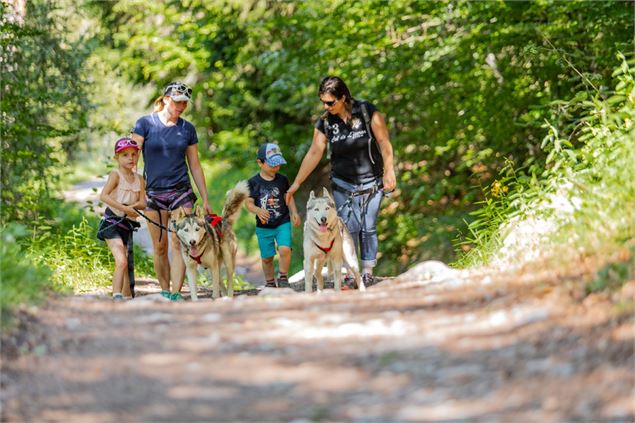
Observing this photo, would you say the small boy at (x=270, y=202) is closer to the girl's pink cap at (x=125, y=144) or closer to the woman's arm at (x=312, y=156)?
the woman's arm at (x=312, y=156)

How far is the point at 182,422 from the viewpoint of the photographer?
384 cm

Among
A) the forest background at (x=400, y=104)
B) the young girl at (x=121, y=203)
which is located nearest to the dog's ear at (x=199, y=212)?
the young girl at (x=121, y=203)

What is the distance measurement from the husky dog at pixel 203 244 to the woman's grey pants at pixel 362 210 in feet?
4.08

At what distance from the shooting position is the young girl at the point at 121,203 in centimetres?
890

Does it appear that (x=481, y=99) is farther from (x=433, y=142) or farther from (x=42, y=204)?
(x=42, y=204)

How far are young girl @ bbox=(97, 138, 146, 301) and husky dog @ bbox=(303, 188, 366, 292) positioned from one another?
1.78 metres

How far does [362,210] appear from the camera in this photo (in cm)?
927

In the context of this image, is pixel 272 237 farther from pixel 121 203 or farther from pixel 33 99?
pixel 33 99

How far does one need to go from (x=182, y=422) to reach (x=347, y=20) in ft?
39.7

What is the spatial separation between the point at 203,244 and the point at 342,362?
454 cm

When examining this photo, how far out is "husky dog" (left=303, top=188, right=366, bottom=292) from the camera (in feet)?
28.7

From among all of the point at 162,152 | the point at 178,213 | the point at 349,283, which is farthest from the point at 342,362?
the point at 162,152

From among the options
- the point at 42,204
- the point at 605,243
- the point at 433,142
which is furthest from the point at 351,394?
the point at 433,142

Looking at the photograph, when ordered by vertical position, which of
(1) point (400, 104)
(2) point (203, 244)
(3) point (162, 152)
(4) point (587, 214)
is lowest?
(4) point (587, 214)
